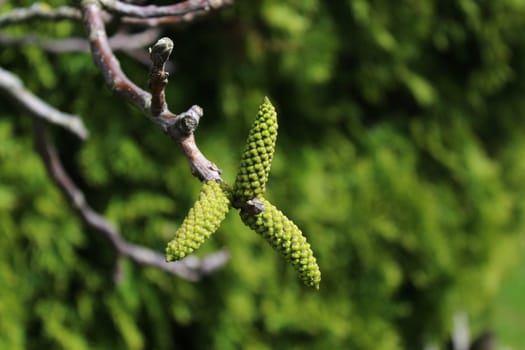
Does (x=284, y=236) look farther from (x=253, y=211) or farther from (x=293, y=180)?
(x=293, y=180)

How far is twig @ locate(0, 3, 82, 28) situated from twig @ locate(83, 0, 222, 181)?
1.47 feet

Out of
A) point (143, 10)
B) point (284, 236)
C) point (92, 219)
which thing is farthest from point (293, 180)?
point (284, 236)

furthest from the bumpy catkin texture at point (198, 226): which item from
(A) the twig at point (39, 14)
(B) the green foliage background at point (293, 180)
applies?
(B) the green foliage background at point (293, 180)

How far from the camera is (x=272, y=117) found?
1.01 metres

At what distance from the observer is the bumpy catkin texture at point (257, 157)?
0.99m

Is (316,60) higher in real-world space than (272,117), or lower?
lower

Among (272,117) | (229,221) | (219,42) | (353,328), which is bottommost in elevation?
(353,328)

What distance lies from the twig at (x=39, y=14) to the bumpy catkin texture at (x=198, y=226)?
851 millimetres

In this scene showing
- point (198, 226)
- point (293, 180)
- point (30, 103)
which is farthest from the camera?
point (293, 180)

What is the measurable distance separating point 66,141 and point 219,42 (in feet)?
2.94

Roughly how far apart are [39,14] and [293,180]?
208 centimetres

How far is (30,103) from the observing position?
205cm

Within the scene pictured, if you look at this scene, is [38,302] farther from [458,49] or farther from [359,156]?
[458,49]

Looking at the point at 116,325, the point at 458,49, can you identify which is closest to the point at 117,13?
the point at 116,325
